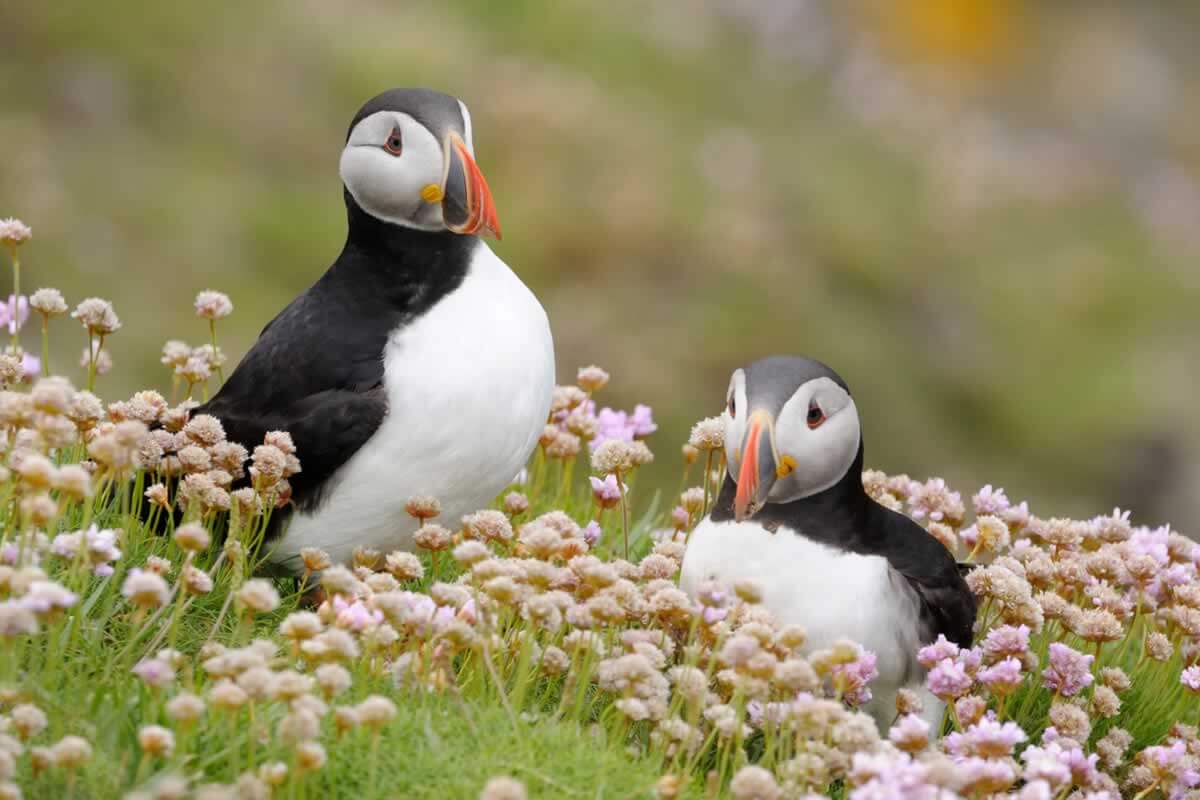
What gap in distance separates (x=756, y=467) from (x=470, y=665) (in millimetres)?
840

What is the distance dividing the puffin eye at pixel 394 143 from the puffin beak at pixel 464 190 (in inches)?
6.1

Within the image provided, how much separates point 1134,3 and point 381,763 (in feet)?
68.4

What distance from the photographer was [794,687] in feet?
10.9

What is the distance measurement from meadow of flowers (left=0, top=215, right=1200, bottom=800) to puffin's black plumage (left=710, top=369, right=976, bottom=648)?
12 cm

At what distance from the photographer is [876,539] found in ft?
14.2

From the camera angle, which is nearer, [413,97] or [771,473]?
[771,473]

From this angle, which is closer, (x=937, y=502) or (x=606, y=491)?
(x=606, y=491)

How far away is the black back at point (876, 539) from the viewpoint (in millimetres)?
4207

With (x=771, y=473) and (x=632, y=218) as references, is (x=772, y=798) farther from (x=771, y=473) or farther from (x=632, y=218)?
(x=632, y=218)

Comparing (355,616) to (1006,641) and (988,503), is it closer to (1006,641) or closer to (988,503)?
(1006,641)

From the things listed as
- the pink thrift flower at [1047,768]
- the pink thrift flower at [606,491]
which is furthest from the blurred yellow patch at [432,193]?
the pink thrift flower at [1047,768]

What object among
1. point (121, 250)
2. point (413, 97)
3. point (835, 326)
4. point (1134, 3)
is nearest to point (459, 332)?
point (413, 97)

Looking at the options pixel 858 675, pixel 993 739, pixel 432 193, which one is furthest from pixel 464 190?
pixel 993 739

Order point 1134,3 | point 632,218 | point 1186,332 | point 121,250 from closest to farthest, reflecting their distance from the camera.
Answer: point 121,250 < point 632,218 < point 1186,332 < point 1134,3
